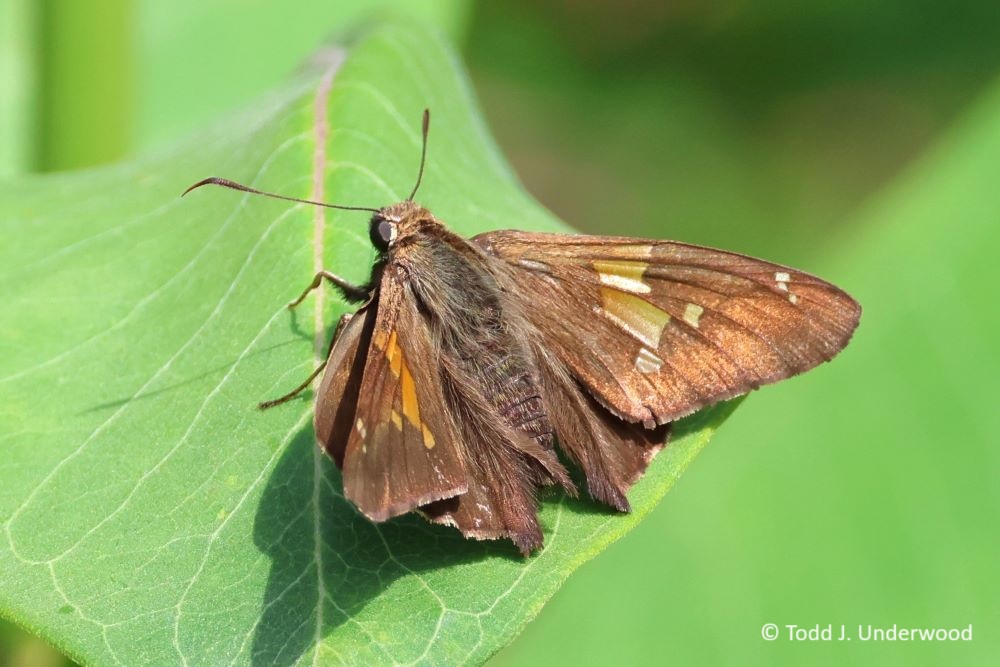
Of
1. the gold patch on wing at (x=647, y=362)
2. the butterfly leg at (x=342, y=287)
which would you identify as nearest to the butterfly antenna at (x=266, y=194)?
the butterfly leg at (x=342, y=287)

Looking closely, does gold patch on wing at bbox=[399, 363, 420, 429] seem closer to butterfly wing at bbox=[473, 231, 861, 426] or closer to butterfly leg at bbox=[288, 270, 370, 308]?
butterfly leg at bbox=[288, 270, 370, 308]

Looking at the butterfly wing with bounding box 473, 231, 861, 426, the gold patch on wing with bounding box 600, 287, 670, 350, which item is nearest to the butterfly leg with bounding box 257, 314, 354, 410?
the butterfly wing with bounding box 473, 231, 861, 426

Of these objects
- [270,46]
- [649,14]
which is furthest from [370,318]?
[649,14]

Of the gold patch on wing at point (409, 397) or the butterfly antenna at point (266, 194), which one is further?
the butterfly antenna at point (266, 194)

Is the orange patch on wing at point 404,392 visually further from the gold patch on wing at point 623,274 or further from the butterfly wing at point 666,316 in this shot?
the gold patch on wing at point 623,274

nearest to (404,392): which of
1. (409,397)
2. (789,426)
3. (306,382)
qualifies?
(409,397)

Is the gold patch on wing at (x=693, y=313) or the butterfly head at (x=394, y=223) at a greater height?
the butterfly head at (x=394, y=223)

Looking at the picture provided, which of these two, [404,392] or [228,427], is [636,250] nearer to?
[404,392]
